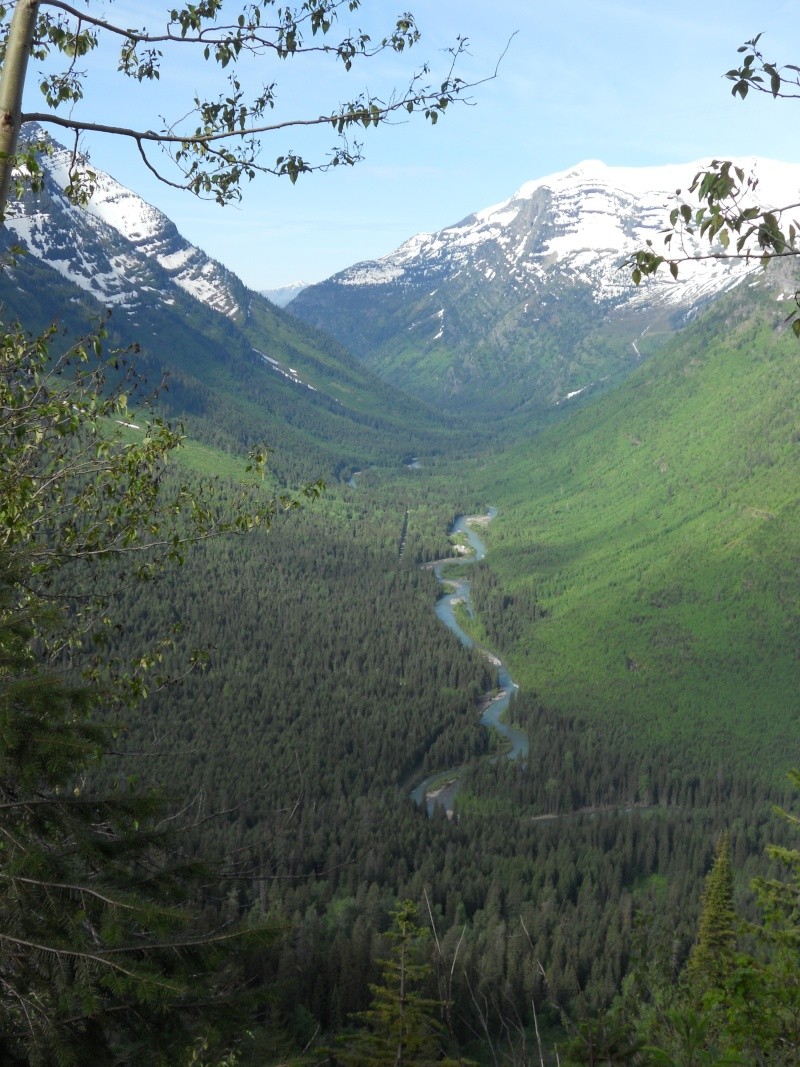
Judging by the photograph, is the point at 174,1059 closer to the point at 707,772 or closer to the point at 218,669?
the point at 707,772

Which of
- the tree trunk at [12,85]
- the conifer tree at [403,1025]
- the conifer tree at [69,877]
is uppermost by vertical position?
the tree trunk at [12,85]

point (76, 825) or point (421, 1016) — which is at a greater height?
point (76, 825)

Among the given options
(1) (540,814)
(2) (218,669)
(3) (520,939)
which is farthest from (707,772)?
(2) (218,669)

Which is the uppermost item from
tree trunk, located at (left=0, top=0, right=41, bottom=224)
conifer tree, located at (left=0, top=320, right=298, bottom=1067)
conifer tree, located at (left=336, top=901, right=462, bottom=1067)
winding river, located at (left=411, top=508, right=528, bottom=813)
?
tree trunk, located at (left=0, top=0, right=41, bottom=224)

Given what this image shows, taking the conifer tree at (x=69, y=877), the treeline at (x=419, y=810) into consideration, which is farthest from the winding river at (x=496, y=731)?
the conifer tree at (x=69, y=877)

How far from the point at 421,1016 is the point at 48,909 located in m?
10.2

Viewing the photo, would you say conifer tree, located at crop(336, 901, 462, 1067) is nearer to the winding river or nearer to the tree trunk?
the tree trunk

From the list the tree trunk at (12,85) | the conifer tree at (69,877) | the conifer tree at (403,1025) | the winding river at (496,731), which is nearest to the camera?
the conifer tree at (69,877)

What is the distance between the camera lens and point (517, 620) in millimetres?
191375

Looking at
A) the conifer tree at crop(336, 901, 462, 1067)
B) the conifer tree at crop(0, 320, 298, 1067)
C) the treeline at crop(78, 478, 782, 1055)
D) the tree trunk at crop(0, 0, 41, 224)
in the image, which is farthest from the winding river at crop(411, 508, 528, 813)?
the tree trunk at crop(0, 0, 41, 224)

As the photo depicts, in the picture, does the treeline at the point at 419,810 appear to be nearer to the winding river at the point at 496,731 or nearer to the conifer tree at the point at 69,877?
the winding river at the point at 496,731

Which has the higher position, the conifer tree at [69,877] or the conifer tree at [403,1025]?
the conifer tree at [69,877]

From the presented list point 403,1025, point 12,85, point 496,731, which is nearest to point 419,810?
point 496,731

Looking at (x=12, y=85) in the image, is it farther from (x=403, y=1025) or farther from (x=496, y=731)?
(x=496, y=731)
